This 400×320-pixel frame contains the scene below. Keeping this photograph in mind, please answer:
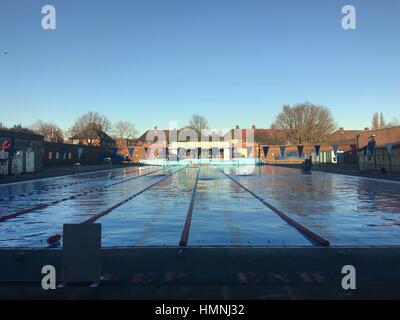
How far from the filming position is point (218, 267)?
Answer: 6.71m

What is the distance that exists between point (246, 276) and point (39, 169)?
40.5 m

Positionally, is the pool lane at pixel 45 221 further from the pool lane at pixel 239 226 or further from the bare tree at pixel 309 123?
the bare tree at pixel 309 123

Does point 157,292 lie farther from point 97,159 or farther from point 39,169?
point 97,159

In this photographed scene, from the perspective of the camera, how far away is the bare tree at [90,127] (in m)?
95.2

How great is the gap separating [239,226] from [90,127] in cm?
8899

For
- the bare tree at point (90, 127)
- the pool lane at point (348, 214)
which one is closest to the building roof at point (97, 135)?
the bare tree at point (90, 127)

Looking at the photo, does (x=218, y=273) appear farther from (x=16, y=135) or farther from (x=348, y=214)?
(x=16, y=135)

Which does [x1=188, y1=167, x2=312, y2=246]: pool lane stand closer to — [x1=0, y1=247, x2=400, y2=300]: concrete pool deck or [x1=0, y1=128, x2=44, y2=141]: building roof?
[x1=0, y1=247, x2=400, y2=300]: concrete pool deck

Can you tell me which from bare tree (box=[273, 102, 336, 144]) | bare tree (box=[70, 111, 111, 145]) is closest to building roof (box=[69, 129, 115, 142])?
bare tree (box=[70, 111, 111, 145])

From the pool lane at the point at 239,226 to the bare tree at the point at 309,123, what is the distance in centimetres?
7291

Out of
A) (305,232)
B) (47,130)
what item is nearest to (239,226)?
(305,232)

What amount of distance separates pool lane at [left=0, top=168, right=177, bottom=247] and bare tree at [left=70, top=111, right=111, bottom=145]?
262 feet
